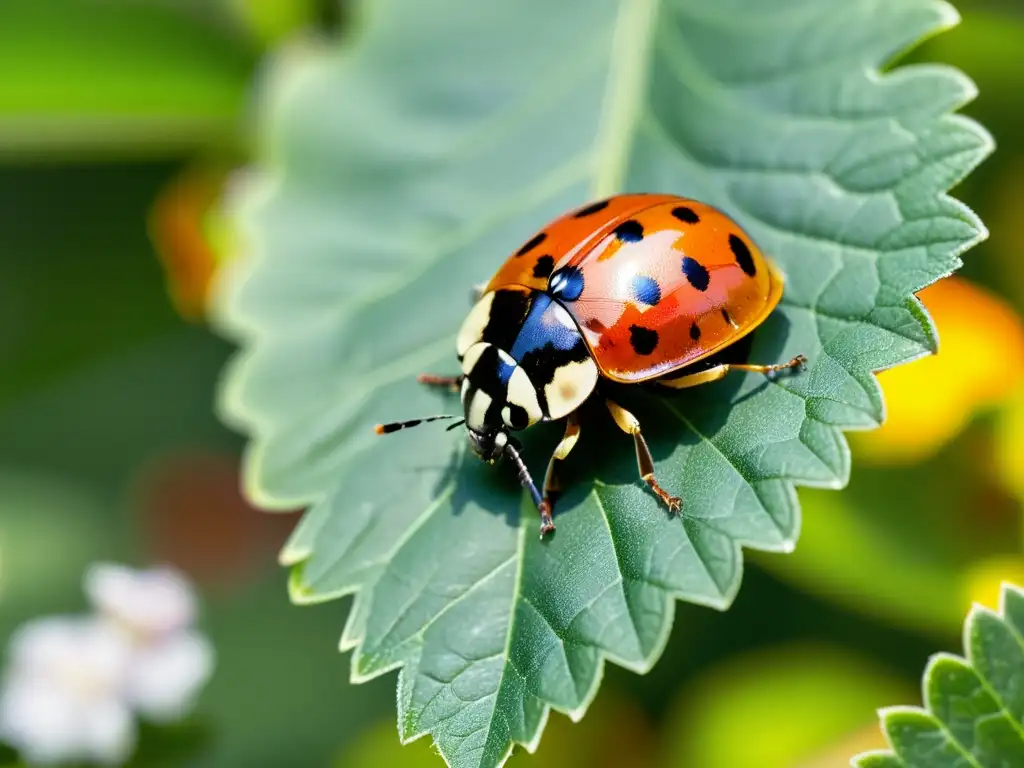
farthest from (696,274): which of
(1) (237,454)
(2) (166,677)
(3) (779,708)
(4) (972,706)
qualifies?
(1) (237,454)

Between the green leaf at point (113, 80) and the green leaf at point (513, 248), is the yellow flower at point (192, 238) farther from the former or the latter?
the green leaf at point (513, 248)

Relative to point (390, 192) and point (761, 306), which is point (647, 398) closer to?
point (761, 306)

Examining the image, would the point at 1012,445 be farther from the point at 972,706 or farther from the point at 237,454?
the point at 237,454

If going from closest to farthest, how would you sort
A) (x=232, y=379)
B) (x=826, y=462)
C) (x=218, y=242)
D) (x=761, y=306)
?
(x=826, y=462) < (x=761, y=306) < (x=232, y=379) < (x=218, y=242)

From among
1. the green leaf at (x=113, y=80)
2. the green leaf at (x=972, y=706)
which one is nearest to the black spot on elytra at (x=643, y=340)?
the green leaf at (x=972, y=706)

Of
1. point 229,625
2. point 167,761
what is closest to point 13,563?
point 229,625

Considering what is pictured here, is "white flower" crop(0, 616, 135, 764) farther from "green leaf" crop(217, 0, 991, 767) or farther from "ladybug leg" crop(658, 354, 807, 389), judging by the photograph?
"ladybug leg" crop(658, 354, 807, 389)

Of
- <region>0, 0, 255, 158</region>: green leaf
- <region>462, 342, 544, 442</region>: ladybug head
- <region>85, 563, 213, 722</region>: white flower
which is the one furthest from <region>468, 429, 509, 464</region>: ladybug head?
<region>0, 0, 255, 158</region>: green leaf
